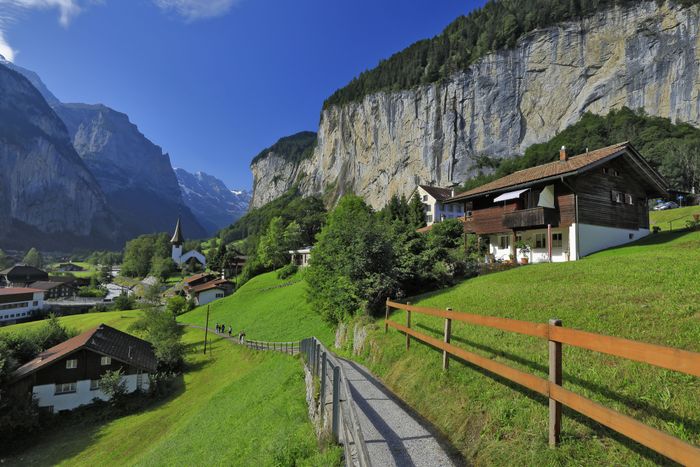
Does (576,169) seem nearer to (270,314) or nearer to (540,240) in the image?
(540,240)

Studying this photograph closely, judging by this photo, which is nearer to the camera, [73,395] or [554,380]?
[554,380]

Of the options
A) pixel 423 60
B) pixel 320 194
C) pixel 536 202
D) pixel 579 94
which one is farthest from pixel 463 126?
pixel 536 202

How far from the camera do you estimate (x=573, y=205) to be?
22.8m

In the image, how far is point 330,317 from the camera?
68.8ft

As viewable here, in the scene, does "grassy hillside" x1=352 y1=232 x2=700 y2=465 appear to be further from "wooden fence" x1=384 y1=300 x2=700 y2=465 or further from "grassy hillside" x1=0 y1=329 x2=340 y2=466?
"grassy hillside" x1=0 y1=329 x2=340 y2=466

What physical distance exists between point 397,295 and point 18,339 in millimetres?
43933

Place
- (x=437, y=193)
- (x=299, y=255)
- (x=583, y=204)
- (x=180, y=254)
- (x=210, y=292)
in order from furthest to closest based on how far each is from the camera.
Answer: (x=180, y=254), (x=437, y=193), (x=299, y=255), (x=210, y=292), (x=583, y=204)

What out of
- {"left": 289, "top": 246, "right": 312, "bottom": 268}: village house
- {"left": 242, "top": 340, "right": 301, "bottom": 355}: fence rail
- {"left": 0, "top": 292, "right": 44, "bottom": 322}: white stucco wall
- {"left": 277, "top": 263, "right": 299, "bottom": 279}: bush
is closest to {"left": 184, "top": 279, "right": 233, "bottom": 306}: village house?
{"left": 289, "top": 246, "right": 312, "bottom": 268}: village house

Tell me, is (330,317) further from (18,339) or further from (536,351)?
(18,339)

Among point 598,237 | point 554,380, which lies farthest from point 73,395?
point 598,237

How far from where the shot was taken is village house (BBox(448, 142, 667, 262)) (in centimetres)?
2300

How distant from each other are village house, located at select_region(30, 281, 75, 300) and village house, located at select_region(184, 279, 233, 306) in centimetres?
4345

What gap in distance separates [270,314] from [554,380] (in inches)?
1480

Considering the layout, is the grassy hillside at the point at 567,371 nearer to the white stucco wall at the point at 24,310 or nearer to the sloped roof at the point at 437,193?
the sloped roof at the point at 437,193
